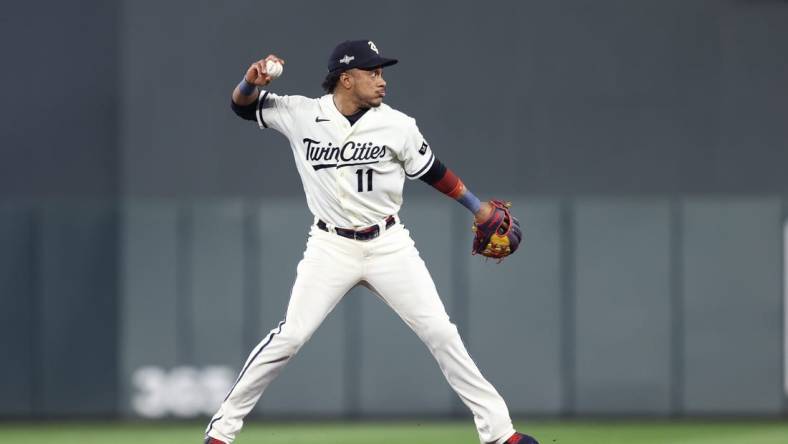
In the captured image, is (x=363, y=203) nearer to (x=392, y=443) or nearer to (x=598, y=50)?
(x=392, y=443)

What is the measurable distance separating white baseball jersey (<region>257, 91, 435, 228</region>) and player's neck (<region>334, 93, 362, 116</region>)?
28mm

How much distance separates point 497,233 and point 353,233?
0.68 metres

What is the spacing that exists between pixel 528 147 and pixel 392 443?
2344 millimetres

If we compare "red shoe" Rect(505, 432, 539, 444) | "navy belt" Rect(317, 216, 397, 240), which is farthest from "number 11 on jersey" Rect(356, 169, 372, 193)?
"red shoe" Rect(505, 432, 539, 444)

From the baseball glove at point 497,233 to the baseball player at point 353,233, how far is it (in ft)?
1.29

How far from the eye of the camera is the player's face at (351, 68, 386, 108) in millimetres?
5566

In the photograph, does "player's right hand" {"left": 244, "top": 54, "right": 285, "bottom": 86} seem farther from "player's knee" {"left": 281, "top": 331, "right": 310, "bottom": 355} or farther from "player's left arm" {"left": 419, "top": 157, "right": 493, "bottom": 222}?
"player's knee" {"left": 281, "top": 331, "right": 310, "bottom": 355}

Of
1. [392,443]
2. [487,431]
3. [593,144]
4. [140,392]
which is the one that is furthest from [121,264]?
[487,431]

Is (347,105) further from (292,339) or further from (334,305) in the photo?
(292,339)

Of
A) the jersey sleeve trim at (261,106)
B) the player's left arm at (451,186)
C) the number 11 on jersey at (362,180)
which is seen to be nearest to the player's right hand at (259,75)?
the jersey sleeve trim at (261,106)

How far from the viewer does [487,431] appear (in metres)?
5.53

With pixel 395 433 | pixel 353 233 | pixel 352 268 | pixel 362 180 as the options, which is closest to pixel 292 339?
pixel 352 268

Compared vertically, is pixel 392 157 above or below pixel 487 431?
above

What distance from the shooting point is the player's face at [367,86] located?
557cm
